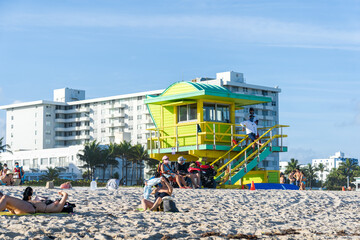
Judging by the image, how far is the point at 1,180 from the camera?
27.9 metres

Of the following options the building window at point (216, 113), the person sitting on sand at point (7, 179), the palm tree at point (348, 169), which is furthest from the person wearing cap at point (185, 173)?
the palm tree at point (348, 169)

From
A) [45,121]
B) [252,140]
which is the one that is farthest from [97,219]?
[45,121]

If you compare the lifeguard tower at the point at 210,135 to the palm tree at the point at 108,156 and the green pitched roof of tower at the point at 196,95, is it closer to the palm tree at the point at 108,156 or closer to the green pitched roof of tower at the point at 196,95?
the green pitched roof of tower at the point at 196,95

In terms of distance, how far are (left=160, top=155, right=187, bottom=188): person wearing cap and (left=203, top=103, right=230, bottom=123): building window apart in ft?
20.1

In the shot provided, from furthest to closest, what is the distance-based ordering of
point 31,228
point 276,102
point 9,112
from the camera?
point 9,112 → point 276,102 → point 31,228

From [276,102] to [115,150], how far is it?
1971 inches

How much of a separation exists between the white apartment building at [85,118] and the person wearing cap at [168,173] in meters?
107

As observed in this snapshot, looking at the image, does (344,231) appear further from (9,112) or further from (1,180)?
(9,112)

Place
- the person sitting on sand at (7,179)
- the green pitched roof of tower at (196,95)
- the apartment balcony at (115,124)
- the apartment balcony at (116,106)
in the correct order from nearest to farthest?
the green pitched roof of tower at (196,95)
the person sitting on sand at (7,179)
the apartment balcony at (115,124)
the apartment balcony at (116,106)

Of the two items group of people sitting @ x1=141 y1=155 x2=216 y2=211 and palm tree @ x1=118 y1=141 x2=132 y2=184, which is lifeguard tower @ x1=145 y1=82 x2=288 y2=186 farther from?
palm tree @ x1=118 y1=141 x2=132 y2=184

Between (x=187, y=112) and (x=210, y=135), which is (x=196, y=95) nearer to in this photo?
(x=187, y=112)

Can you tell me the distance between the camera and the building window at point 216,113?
28172mm

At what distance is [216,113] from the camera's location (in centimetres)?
2850

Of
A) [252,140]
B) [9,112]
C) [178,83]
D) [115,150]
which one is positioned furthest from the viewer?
[9,112]
